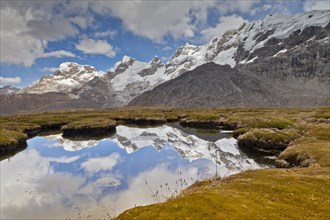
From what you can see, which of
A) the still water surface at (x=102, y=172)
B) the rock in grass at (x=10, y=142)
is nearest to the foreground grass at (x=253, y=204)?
the still water surface at (x=102, y=172)

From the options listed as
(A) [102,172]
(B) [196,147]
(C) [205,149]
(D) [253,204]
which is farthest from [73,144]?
(D) [253,204]

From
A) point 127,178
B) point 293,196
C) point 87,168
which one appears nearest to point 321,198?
point 293,196

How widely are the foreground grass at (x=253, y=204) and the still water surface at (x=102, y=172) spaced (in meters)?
7.80

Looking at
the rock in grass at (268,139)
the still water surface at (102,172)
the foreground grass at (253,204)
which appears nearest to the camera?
the foreground grass at (253,204)

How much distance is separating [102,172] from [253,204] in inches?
1586

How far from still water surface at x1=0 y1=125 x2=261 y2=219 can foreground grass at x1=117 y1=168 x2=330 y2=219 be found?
25.6ft

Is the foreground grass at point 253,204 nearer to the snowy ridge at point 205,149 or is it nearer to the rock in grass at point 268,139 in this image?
the snowy ridge at point 205,149

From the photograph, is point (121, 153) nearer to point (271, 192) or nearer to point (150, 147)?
point (150, 147)

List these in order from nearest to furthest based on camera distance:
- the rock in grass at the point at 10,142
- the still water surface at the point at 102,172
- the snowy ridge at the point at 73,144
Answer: the still water surface at the point at 102,172, the rock in grass at the point at 10,142, the snowy ridge at the point at 73,144

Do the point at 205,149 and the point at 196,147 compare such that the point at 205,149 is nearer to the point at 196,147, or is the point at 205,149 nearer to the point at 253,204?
the point at 196,147

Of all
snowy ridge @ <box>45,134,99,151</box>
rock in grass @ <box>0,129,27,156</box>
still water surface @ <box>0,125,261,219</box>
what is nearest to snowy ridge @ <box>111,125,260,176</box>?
still water surface @ <box>0,125,261,219</box>

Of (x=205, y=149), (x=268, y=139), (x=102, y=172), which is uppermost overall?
(x=268, y=139)

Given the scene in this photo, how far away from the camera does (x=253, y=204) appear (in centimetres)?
2728

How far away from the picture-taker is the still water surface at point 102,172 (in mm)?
42375
